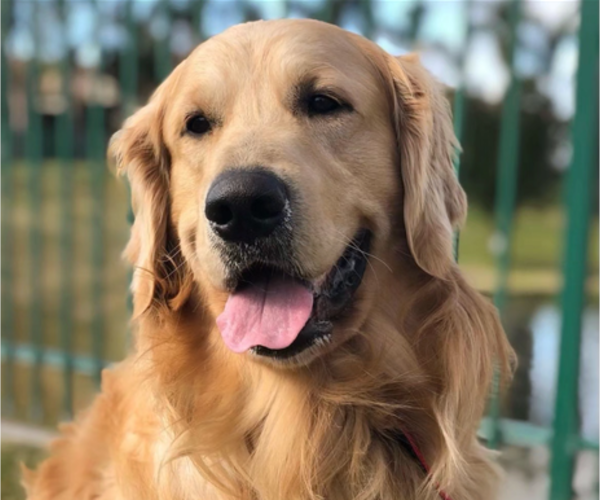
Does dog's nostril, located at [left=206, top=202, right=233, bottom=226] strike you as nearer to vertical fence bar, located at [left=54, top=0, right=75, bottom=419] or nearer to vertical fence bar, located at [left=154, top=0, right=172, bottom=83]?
vertical fence bar, located at [left=154, top=0, right=172, bottom=83]

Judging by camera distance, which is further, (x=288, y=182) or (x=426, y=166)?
(x=426, y=166)

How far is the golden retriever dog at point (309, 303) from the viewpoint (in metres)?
2.25

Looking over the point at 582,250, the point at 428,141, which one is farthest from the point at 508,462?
the point at 428,141

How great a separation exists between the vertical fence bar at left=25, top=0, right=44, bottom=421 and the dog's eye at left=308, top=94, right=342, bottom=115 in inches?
154

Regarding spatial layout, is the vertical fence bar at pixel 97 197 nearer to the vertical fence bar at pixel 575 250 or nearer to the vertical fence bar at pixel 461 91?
the vertical fence bar at pixel 461 91

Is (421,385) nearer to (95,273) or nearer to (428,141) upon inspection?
(428,141)

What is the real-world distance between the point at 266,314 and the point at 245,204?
368 millimetres

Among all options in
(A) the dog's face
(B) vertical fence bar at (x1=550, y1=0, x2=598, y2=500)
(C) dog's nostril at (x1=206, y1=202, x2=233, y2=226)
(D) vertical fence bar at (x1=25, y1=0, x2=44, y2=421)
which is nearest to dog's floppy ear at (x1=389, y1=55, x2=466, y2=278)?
(A) the dog's face

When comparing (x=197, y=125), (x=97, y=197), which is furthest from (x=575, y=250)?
(x=97, y=197)

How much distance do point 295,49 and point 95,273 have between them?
12.4 ft

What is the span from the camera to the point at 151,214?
2.76 m

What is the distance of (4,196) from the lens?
6.15 m

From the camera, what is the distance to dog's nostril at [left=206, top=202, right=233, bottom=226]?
2.10m

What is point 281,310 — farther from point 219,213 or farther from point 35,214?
point 35,214
